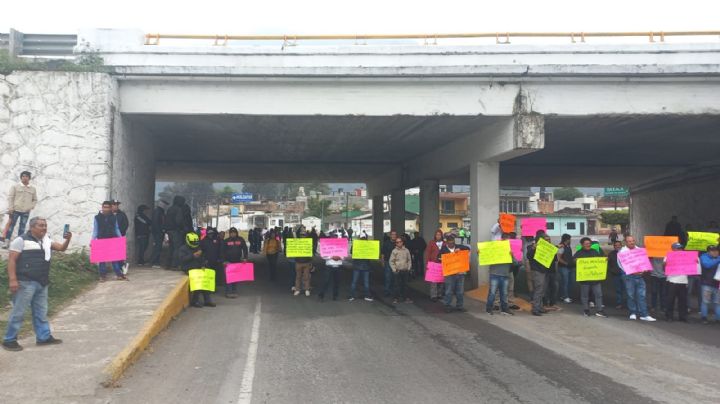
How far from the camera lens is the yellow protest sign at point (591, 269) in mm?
11727

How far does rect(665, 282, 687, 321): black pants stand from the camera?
11.2m

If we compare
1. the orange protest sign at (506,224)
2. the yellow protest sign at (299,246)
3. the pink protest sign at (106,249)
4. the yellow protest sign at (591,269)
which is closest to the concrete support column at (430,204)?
the orange protest sign at (506,224)

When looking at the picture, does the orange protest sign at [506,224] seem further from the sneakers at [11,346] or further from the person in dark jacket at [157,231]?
the sneakers at [11,346]

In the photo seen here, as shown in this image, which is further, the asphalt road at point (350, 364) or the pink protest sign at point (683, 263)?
the pink protest sign at point (683, 263)

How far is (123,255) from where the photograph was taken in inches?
453

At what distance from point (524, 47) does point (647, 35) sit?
3.47 m

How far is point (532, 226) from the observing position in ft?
44.7

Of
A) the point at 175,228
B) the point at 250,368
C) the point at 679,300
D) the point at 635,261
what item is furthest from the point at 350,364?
the point at 175,228

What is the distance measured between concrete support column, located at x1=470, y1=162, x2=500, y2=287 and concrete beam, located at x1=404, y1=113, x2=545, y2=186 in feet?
1.55

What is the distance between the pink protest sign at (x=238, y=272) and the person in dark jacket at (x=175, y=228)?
1881 mm

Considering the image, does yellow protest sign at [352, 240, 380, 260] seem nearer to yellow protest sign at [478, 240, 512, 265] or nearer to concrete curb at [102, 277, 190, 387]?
yellow protest sign at [478, 240, 512, 265]

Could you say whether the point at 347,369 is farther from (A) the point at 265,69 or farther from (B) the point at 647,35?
(B) the point at 647,35

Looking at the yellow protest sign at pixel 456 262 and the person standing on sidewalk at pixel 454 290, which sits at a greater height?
the yellow protest sign at pixel 456 262

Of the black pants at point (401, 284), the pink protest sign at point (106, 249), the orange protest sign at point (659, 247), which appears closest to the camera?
the pink protest sign at point (106, 249)
